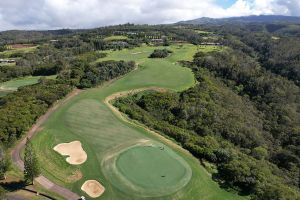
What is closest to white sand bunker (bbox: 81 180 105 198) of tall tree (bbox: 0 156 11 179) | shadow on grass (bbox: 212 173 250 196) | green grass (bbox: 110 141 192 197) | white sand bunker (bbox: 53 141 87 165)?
green grass (bbox: 110 141 192 197)

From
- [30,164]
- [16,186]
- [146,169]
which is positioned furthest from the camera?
[146,169]

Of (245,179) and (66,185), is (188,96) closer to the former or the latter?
(245,179)

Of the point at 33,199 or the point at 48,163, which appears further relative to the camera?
the point at 48,163

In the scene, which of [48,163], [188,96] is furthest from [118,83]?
[48,163]

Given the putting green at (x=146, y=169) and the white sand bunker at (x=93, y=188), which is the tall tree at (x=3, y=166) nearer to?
the white sand bunker at (x=93, y=188)

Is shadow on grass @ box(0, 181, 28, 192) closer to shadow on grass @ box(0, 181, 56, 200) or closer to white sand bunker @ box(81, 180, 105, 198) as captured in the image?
shadow on grass @ box(0, 181, 56, 200)

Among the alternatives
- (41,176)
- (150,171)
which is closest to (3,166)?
(41,176)

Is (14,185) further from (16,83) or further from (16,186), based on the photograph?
(16,83)
